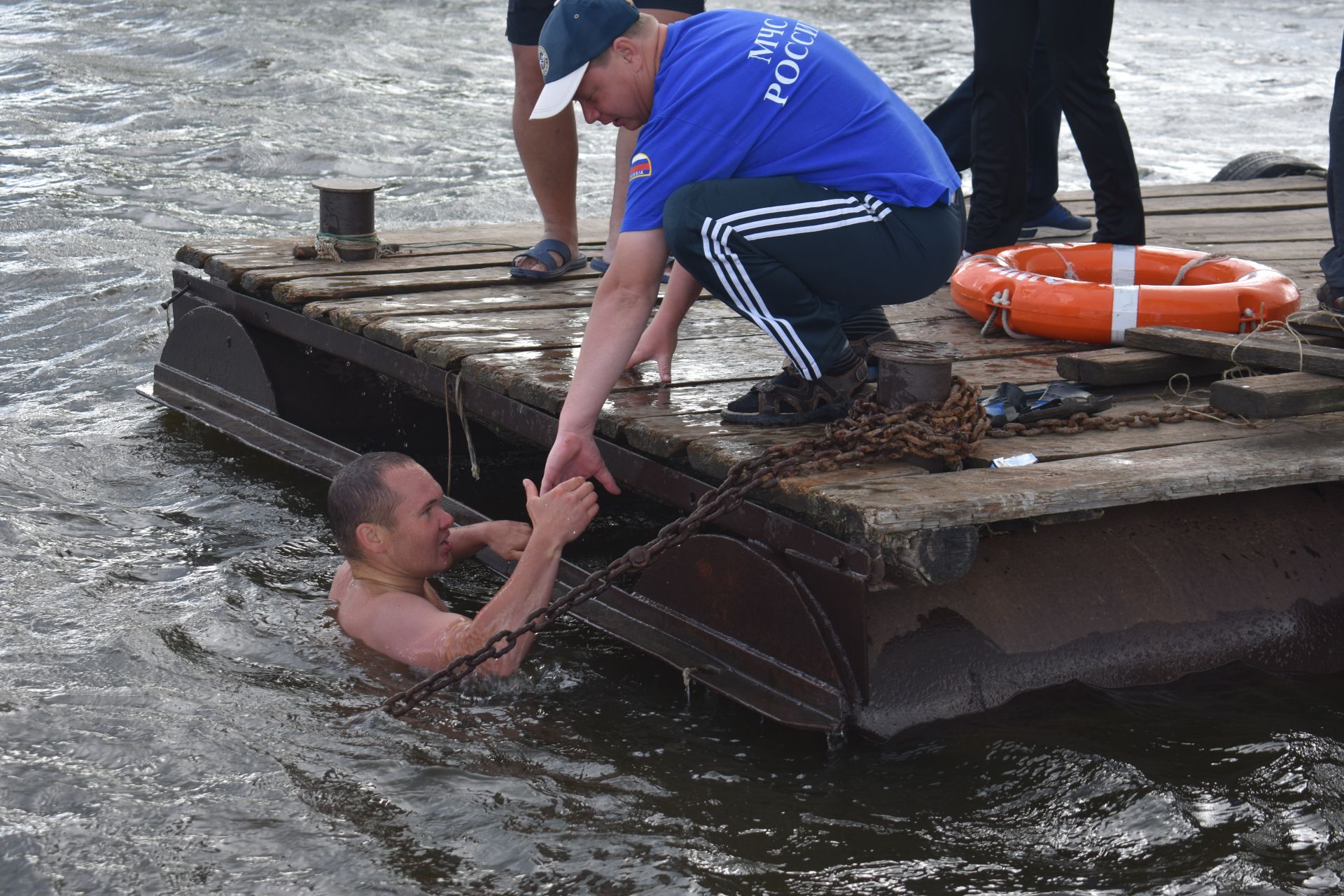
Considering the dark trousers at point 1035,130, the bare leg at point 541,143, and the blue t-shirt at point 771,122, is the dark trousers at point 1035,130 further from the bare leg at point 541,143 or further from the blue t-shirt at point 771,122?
the blue t-shirt at point 771,122

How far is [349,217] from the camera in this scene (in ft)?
20.2

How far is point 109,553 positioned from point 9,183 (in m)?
6.77

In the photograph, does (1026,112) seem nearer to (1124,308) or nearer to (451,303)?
(1124,308)

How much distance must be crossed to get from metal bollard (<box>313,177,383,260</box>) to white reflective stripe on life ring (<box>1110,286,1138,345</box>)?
3007 mm

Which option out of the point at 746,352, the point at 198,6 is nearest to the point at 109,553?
the point at 746,352

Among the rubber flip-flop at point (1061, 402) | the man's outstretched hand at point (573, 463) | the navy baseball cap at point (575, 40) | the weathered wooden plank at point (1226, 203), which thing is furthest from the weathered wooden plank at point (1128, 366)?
the weathered wooden plank at point (1226, 203)

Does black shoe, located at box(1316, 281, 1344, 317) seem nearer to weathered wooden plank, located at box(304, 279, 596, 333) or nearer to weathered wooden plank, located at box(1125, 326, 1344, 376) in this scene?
weathered wooden plank, located at box(1125, 326, 1344, 376)

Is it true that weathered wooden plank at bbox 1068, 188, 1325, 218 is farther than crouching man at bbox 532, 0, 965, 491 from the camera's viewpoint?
Yes

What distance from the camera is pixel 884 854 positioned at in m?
3.20

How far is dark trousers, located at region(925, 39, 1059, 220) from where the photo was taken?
20.5 feet

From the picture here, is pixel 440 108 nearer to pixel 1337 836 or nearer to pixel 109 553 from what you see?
pixel 109 553

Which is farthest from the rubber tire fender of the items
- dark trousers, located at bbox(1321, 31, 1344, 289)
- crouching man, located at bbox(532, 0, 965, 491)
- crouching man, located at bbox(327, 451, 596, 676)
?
crouching man, located at bbox(327, 451, 596, 676)

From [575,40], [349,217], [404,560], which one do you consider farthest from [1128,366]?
[349,217]

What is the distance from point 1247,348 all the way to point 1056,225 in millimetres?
2430
